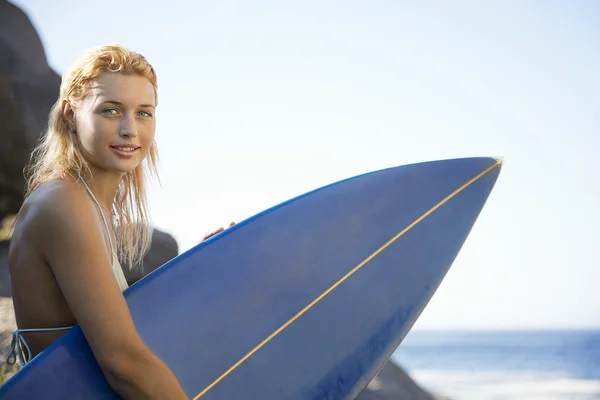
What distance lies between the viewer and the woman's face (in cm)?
125

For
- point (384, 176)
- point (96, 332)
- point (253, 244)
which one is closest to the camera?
point (96, 332)

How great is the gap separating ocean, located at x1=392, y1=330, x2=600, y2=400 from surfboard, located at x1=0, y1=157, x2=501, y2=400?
26.4 ft

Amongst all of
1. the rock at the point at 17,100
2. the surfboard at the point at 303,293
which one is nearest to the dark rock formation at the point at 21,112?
the rock at the point at 17,100

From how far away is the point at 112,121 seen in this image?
49.6 inches

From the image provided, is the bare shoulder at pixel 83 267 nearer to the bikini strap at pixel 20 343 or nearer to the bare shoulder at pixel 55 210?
the bare shoulder at pixel 55 210

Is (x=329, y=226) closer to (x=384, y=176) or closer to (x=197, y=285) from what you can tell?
(x=384, y=176)

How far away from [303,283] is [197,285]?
0.27 metres

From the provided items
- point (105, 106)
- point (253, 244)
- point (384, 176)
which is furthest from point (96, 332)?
point (384, 176)

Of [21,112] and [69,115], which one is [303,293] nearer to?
[69,115]

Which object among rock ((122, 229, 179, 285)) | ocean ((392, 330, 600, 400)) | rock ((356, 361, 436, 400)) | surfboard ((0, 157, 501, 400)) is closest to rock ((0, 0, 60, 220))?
rock ((122, 229, 179, 285))

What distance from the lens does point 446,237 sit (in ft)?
6.31

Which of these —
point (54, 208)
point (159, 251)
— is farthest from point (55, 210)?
point (159, 251)

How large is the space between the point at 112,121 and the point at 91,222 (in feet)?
0.87

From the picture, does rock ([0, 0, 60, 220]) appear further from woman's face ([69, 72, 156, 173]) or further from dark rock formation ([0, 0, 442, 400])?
woman's face ([69, 72, 156, 173])
